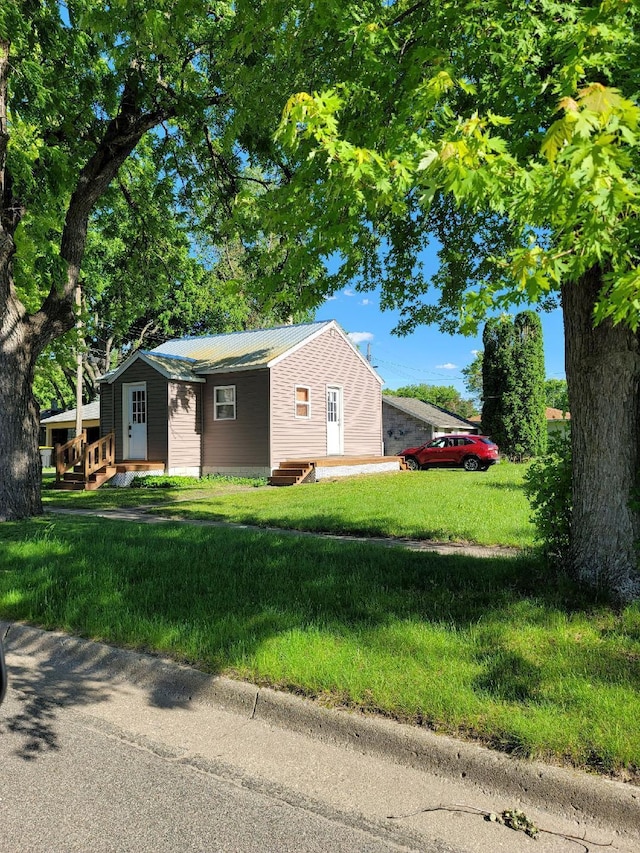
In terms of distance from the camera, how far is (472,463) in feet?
84.5

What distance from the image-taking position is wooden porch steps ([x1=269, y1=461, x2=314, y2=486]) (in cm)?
1866

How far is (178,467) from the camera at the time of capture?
20.4m

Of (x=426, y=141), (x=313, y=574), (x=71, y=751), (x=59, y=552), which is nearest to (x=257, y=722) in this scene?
(x=71, y=751)

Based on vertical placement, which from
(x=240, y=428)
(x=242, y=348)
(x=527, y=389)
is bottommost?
(x=240, y=428)

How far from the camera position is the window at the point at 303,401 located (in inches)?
833

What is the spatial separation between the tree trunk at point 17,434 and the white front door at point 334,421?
13780 mm

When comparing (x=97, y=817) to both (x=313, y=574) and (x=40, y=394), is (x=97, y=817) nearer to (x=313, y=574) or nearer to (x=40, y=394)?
(x=313, y=574)

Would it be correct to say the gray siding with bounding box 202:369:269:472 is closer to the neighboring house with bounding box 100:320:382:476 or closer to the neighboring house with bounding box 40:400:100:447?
the neighboring house with bounding box 100:320:382:476

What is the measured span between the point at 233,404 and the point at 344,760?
58.7 ft

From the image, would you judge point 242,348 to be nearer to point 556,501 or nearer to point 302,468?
point 302,468

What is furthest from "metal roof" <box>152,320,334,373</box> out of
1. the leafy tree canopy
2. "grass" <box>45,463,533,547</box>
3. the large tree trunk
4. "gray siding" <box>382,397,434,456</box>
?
"gray siding" <box>382,397,434,456</box>

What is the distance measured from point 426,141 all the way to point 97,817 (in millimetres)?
4148

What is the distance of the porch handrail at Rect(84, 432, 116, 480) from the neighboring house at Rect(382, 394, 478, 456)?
25.6 meters

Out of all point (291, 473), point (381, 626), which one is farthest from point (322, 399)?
point (381, 626)
